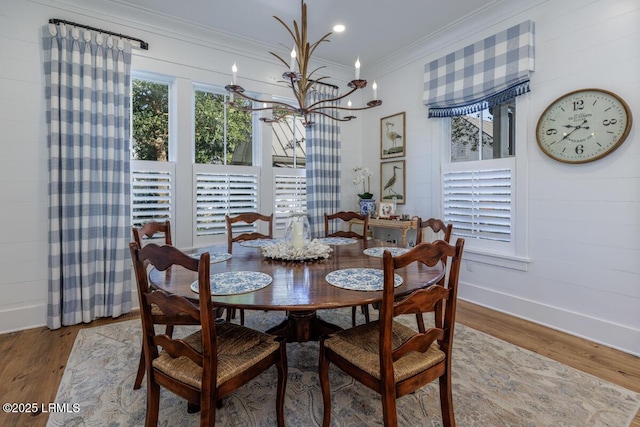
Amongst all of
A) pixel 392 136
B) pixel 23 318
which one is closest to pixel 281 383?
pixel 23 318

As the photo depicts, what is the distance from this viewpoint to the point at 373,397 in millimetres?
1787

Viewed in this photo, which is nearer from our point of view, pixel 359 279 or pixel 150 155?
pixel 359 279

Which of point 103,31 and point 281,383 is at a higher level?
point 103,31

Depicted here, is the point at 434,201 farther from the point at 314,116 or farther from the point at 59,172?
the point at 59,172

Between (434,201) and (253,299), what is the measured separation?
2.86m

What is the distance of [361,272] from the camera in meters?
1.66

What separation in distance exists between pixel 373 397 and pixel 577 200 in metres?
2.22

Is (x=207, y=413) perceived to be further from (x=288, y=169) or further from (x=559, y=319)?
(x=288, y=169)

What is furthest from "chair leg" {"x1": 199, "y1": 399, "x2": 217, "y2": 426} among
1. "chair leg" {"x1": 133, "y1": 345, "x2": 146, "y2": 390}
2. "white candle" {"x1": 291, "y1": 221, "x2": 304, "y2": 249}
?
"white candle" {"x1": 291, "y1": 221, "x2": 304, "y2": 249}

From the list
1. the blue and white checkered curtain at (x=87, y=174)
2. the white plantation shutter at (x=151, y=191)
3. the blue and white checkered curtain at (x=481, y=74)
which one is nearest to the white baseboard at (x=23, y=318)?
the blue and white checkered curtain at (x=87, y=174)

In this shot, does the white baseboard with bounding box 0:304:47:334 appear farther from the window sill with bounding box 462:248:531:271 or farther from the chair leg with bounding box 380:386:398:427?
the window sill with bounding box 462:248:531:271

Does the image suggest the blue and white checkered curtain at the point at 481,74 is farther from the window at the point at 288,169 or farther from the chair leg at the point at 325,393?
the chair leg at the point at 325,393

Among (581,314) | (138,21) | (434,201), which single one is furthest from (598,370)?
(138,21)

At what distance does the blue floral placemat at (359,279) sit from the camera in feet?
4.73
